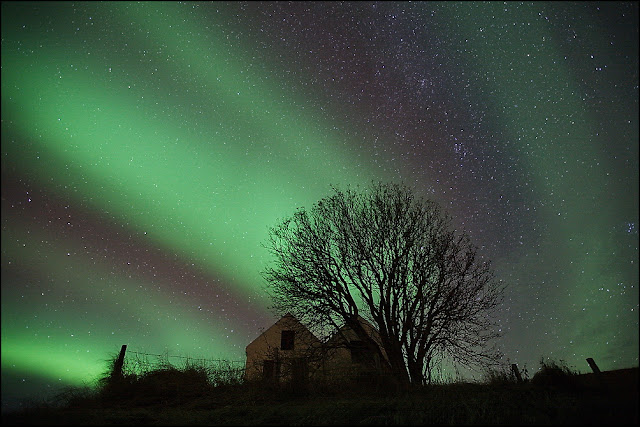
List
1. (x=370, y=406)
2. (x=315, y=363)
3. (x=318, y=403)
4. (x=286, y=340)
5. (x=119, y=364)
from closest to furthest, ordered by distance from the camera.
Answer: (x=370, y=406), (x=318, y=403), (x=119, y=364), (x=315, y=363), (x=286, y=340)

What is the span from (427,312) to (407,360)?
2.44 metres

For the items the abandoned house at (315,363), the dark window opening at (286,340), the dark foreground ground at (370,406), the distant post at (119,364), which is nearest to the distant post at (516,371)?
the dark foreground ground at (370,406)

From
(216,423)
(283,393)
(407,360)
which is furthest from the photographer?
(407,360)

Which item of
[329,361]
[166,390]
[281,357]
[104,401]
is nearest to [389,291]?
[329,361]

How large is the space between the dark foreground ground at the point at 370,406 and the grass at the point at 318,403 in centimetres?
2

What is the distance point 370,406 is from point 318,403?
2134 millimetres

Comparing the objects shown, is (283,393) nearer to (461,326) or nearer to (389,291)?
(389,291)

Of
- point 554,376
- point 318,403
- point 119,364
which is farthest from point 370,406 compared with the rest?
point 119,364

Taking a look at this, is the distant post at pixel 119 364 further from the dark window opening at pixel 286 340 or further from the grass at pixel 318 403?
the dark window opening at pixel 286 340

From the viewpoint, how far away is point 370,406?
9.23 m

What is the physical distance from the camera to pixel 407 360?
52.4ft

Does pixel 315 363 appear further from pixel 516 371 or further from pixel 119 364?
pixel 516 371

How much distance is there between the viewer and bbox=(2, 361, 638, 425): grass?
6734 millimetres

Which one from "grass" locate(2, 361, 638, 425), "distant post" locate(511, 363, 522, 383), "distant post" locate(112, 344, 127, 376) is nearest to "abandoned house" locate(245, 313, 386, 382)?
"grass" locate(2, 361, 638, 425)
